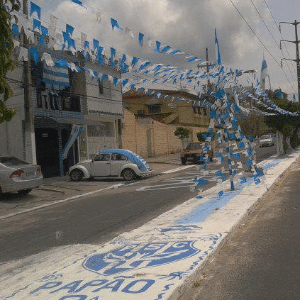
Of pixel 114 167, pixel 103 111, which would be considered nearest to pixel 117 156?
pixel 114 167

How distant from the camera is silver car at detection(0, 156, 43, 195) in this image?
1512 centimetres

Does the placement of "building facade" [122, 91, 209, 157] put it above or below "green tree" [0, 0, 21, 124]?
above

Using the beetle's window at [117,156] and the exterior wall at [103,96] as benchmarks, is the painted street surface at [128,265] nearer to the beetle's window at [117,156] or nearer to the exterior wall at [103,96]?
the beetle's window at [117,156]

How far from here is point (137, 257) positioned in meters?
6.50

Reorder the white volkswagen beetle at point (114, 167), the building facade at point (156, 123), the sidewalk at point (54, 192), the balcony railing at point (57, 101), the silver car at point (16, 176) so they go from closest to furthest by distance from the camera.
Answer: the sidewalk at point (54, 192)
the silver car at point (16, 176)
the white volkswagen beetle at point (114, 167)
the balcony railing at point (57, 101)
the building facade at point (156, 123)

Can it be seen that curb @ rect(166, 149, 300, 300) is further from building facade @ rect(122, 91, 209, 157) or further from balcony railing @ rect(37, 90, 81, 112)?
balcony railing @ rect(37, 90, 81, 112)

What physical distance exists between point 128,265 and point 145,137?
32675mm

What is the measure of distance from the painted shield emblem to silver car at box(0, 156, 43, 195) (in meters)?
8.90

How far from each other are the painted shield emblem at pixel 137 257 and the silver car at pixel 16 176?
29.2 ft

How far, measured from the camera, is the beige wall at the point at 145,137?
3550 centimetres

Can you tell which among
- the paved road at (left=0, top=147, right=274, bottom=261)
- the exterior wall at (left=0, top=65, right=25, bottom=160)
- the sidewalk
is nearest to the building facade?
the sidewalk

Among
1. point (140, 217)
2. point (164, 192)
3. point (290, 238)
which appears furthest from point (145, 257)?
point (164, 192)

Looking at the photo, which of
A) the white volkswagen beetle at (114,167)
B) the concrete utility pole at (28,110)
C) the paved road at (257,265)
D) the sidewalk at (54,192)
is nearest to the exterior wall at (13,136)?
the sidewalk at (54,192)

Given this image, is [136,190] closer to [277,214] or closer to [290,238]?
[277,214]
